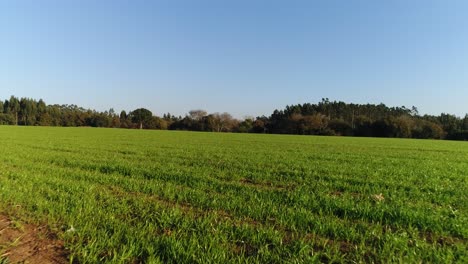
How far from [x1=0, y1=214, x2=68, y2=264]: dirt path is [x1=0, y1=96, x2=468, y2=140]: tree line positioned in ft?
397

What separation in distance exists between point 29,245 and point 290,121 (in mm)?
131437

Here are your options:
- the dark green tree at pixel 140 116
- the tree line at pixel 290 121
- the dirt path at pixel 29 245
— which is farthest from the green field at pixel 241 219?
the dark green tree at pixel 140 116

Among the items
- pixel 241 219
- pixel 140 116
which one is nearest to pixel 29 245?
pixel 241 219

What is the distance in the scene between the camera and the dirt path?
14.1 feet

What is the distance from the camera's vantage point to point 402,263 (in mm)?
4395

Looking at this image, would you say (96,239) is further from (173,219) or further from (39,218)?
(39,218)

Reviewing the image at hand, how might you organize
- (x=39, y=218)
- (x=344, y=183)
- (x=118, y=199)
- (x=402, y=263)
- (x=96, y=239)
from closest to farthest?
(x=402, y=263)
(x=96, y=239)
(x=39, y=218)
(x=118, y=199)
(x=344, y=183)

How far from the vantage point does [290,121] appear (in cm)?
13312

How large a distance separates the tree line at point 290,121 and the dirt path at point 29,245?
121m

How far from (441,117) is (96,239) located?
641ft

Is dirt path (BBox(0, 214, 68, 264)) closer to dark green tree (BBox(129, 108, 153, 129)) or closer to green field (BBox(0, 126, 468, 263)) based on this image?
green field (BBox(0, 126, 468, 263))

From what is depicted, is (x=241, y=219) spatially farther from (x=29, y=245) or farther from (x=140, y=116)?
(x=140, y=116)

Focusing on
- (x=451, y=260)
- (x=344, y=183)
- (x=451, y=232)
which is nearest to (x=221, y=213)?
(x=451, y=260)

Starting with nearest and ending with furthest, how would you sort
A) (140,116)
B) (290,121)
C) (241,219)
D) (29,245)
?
(29,245) < (241,219) < (290,121) < (140,116)
